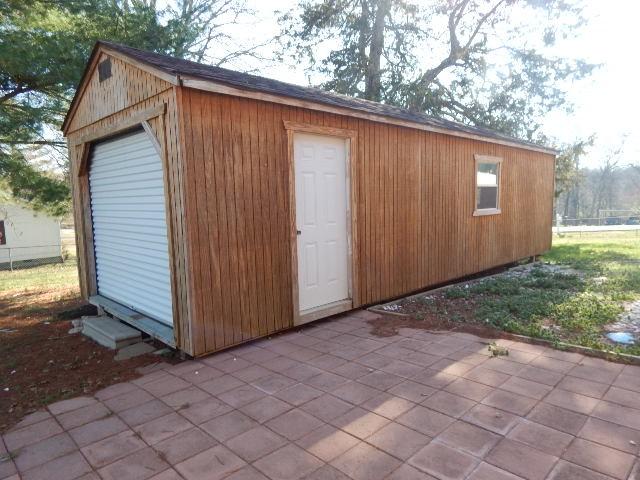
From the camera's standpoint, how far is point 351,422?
2.68 meters

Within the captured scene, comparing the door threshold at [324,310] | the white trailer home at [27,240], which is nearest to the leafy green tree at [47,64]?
the door threshold at [324,310]

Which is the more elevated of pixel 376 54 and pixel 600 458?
pixel 376 54

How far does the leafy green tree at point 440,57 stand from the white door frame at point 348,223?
11.2 metres

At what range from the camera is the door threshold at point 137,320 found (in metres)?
4.12

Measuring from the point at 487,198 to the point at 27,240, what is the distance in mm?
19988

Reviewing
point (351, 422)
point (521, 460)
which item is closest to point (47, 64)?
point (351, 422)

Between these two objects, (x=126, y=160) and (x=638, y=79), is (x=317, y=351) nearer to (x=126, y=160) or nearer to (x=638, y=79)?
(x=126, y=160)

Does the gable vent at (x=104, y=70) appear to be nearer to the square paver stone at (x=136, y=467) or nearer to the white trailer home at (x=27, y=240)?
the square paver stone at (x=136, y=467)

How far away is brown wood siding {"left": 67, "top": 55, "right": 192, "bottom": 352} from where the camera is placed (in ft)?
12.3

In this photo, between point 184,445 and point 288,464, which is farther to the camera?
point 184,445

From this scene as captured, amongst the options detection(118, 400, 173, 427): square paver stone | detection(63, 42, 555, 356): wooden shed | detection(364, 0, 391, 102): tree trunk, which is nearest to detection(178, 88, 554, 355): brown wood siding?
detection(63, 42, 555, 356): wooden shed

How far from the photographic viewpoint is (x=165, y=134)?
3.84 m

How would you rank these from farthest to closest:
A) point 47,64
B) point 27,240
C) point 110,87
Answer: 1. point 27,240
2. point 47,64
3. point 110,87

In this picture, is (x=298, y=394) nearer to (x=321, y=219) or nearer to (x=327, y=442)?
(x=327, y=442)
